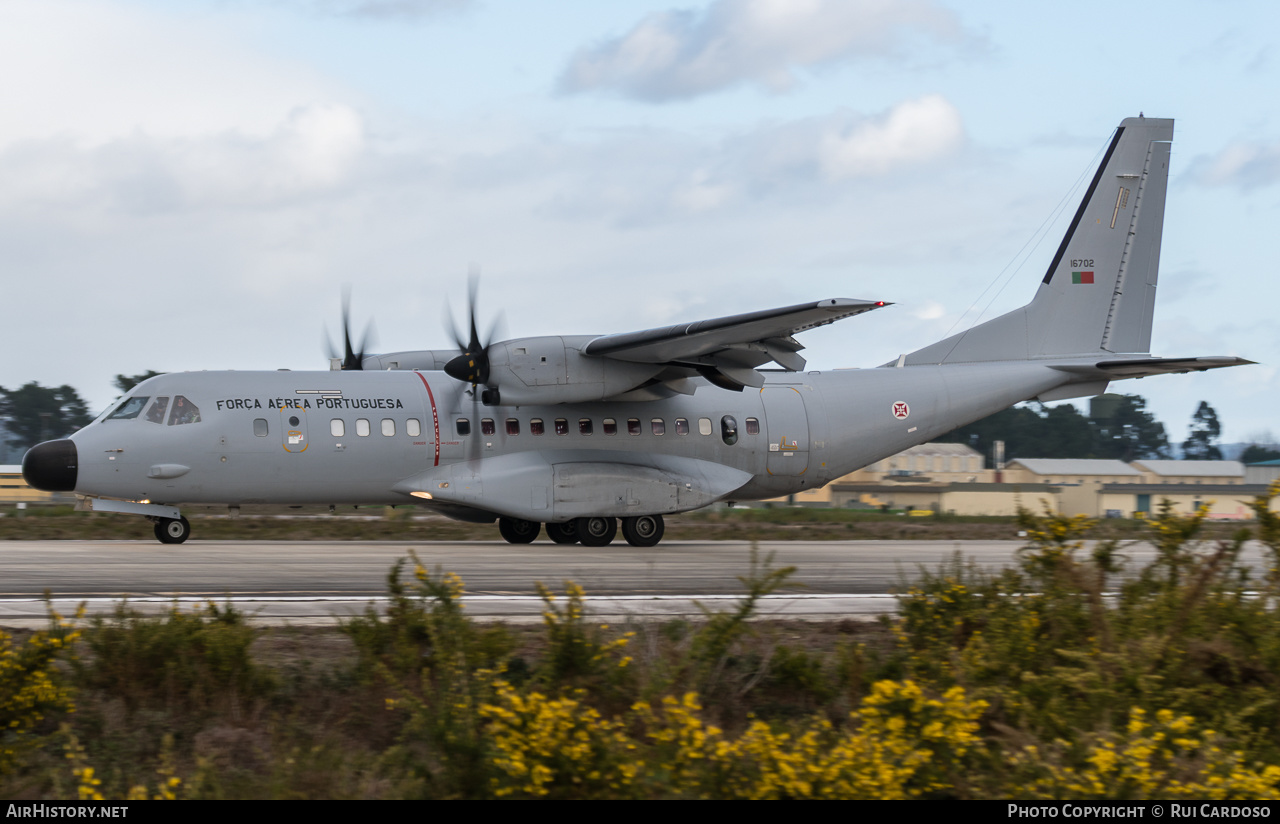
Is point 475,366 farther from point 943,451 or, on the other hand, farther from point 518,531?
point 943,451

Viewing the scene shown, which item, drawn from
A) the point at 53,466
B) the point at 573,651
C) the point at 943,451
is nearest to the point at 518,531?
the point at 53,466

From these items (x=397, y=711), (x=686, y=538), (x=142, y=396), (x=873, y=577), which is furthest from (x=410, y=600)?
(x=686, y=538)

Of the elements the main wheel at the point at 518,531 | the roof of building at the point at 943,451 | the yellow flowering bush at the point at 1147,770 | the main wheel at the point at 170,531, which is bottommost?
the yellow flowering bush at the point at 1147,770

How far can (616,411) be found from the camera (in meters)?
22.6

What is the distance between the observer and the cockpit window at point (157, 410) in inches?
797

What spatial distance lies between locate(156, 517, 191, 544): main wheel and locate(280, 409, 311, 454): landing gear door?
8.25 feet

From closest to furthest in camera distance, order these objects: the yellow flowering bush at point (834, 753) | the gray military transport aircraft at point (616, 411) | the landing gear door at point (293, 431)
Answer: the yellow flowering bush at point (834, 753) < the gray military transport aircraft at point (616, 411) < the landing gear door at point (293, 431)

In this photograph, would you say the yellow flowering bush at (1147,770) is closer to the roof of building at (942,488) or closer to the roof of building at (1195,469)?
the roof of building at (942,488)

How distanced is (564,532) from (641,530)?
158 centimetres

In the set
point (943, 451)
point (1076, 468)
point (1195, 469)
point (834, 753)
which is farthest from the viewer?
point (943, 451)

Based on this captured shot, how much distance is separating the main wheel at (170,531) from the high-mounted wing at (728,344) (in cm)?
815

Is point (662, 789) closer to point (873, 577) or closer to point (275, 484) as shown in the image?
point (873, 577)

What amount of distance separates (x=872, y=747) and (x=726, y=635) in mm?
1881

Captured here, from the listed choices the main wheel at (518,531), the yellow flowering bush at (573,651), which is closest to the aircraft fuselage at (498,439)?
the main wheel at (518,531)
